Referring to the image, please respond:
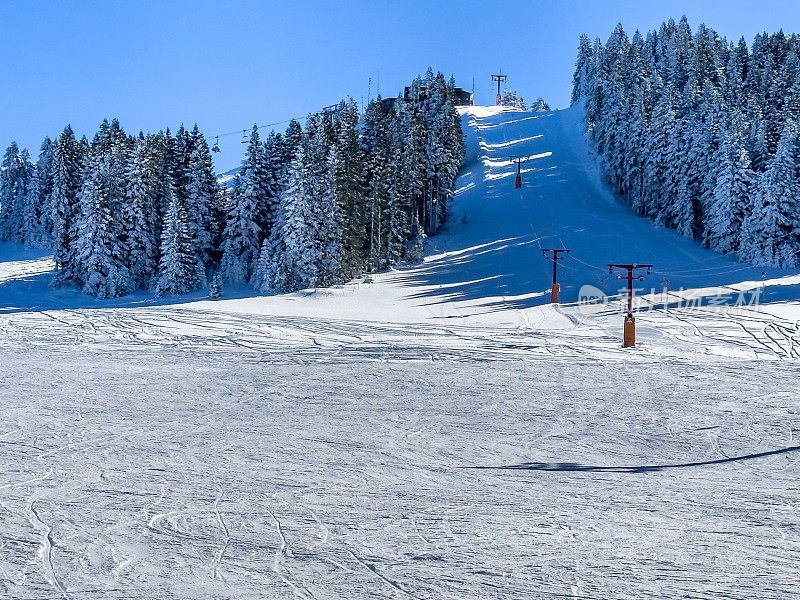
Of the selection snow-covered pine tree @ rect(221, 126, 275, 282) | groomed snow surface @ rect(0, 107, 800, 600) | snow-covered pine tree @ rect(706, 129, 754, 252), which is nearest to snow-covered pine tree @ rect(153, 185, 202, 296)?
snow-covered pine tree @ rect(221, 126, 275, 282)

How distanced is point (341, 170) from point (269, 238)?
6.51 m

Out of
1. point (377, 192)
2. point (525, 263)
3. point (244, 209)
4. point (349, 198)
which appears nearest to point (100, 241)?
point (244, 209)

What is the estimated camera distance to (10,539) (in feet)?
29.5

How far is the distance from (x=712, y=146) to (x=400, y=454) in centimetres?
4811

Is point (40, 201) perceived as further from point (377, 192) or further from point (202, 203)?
point (377, 192)

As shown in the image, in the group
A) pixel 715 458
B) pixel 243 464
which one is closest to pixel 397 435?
pixel 243 464

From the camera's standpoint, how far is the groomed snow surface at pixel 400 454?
8.21 metres

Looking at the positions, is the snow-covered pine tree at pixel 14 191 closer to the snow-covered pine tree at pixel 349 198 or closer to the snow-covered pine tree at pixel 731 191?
the snow-covered pine tree at pixel 349 198

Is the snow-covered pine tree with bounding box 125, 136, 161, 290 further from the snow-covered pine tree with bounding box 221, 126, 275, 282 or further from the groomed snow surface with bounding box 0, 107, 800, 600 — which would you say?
the groomed snow surface with bounding box 0, 107, 800, 600

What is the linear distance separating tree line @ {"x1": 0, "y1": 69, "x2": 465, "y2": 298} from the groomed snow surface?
388 inches

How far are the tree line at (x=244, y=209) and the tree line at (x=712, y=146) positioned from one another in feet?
67.2

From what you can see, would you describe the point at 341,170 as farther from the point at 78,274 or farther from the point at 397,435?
the point at 397,435

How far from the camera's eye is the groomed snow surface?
26.9 feet

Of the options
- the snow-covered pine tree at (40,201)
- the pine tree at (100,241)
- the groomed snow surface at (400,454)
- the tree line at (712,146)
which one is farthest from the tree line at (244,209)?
the tree line at (712,146)
